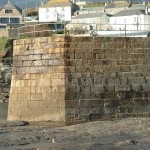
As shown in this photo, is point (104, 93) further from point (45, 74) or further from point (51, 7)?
point (51, 7)

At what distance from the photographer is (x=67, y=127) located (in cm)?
1952

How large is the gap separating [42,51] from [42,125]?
105 inches

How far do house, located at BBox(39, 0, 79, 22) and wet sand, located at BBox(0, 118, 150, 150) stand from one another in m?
81.2

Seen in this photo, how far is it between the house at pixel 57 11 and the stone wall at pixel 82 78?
79.4 m

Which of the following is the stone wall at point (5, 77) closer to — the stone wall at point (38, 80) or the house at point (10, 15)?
the stone wall at point (38, 80)

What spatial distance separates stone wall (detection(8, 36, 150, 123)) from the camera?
20.5 m

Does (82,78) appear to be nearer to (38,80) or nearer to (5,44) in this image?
(38,80)

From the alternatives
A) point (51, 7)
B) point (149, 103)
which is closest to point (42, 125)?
point (149, 103)

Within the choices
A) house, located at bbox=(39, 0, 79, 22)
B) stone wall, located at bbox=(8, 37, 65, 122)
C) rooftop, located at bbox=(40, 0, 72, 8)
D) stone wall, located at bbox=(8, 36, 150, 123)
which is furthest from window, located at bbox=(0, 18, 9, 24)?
stone wall, located at bbox=(8, 36, 150, 123)

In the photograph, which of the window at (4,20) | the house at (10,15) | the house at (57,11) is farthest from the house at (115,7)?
the window at (4,20)

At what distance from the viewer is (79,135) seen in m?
17.6

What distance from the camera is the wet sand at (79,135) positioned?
15.9 metres

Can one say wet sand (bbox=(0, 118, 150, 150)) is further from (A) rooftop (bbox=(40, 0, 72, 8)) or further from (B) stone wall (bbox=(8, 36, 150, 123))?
(A) rooftop (bbox=(40, 0, 72, 8))

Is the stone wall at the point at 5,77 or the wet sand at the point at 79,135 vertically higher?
the stone wall at the point at 5,77
